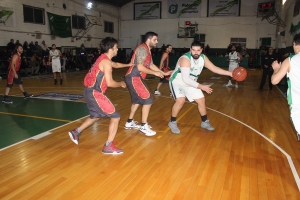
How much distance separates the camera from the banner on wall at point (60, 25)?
19.5m

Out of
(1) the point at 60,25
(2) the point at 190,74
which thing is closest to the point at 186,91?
(2) the point at 190,74

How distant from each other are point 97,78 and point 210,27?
24367mm

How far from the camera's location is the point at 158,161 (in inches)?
148

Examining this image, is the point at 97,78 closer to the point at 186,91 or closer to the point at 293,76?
the point at 186,91

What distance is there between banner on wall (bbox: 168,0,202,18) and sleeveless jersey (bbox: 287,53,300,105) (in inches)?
984

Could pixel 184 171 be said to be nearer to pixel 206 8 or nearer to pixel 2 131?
pixel 2 131

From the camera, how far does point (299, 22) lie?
12781mm

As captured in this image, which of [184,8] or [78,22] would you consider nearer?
[78,22]

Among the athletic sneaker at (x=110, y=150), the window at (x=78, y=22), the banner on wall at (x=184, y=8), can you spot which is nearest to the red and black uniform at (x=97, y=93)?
the athletic sneaker at (x=110, y=150)

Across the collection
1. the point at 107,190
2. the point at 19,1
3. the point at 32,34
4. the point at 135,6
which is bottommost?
the point at 107,190

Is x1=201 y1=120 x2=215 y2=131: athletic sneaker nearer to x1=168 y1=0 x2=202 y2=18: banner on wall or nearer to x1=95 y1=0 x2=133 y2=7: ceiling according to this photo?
x1=168 y1=0 x2=202 y2=18: banner on wall

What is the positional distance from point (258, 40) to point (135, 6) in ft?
44.4

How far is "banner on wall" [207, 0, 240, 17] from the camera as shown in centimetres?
2478

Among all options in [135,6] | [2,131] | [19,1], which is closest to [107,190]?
[2,131]
